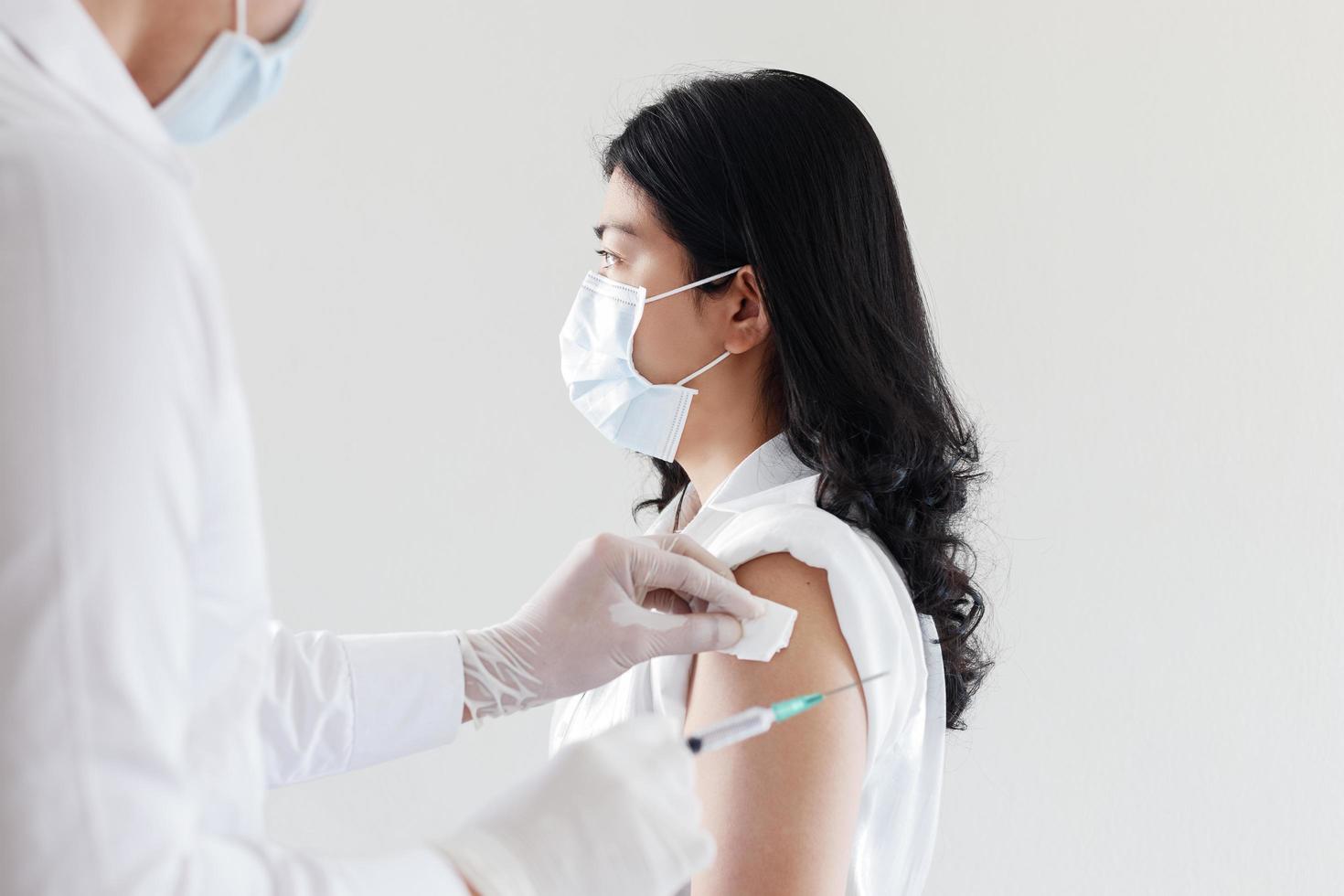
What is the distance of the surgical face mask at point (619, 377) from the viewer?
4.59ft

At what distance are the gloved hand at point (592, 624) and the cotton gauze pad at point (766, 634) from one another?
0.05m

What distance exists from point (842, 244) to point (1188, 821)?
4.56ft

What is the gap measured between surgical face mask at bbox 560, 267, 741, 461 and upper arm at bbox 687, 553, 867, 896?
37 centimetres

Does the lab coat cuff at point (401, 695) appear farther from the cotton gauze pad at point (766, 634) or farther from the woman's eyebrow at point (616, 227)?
the woman's eyebrow at point (616, 227)

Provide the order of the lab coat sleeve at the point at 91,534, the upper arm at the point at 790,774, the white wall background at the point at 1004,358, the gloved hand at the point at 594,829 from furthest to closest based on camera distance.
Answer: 1. the white wall background at the point at 1004,358
2. the upper arm at the point at 790,774
3. the gloved hand at the point at 594,829
4. the lab coat sleeve at the point at 91,534

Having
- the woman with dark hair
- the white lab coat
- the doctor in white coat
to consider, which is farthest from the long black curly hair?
the white lab coat

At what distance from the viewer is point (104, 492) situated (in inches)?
21.0

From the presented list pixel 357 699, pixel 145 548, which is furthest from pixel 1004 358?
pixel 145 548

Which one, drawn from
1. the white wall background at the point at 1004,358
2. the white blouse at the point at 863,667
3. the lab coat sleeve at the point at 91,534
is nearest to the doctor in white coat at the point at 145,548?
the lab coat sleeve at the point at 91,534

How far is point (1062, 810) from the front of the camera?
6.83 feet

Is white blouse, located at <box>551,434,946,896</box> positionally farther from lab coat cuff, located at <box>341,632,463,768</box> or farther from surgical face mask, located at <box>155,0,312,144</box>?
surgical face mask, located at <box>155,0,312,144</box>

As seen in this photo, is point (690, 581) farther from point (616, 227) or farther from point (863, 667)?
point (616, 227)

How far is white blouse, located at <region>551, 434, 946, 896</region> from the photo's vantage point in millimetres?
1126

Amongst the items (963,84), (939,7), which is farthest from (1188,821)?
(939,7)
